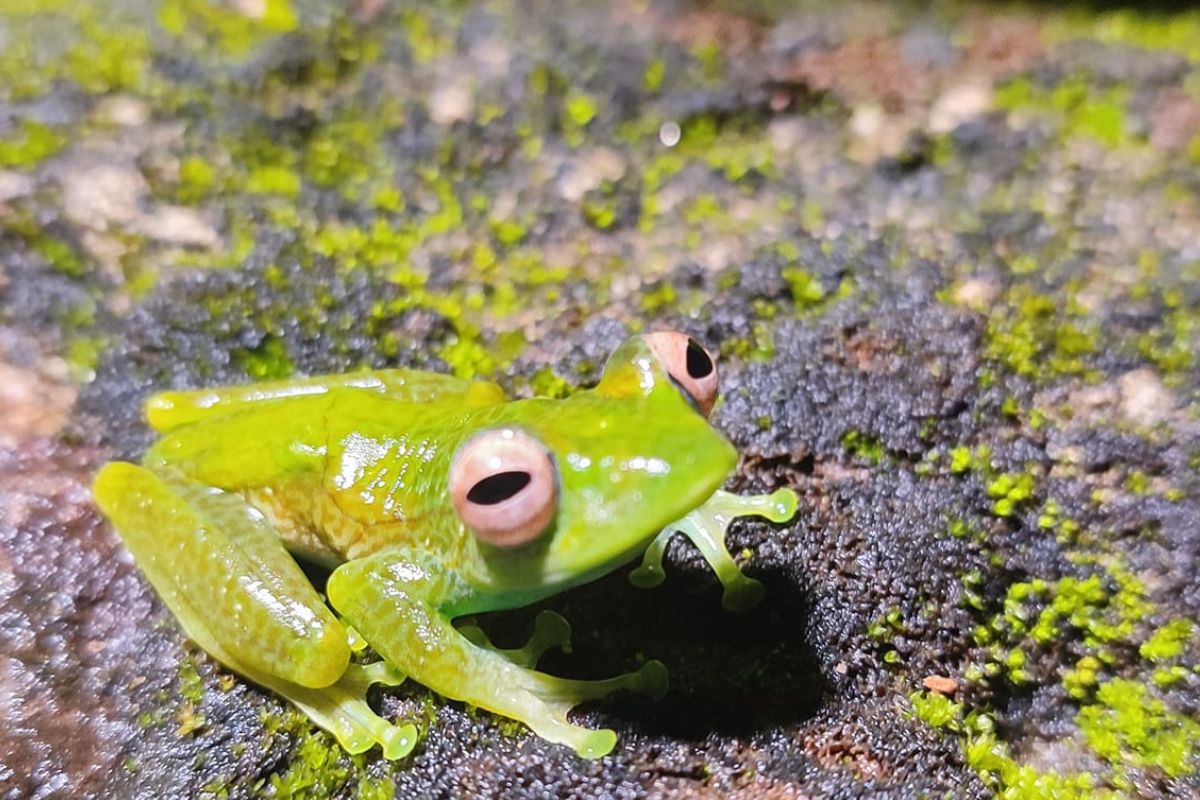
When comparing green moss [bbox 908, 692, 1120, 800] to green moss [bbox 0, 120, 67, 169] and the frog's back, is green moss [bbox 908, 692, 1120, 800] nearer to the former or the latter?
the frog's back

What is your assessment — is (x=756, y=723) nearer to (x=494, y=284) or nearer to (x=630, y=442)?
(x=630, y=442)

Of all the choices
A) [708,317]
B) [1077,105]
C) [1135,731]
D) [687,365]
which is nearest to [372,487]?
[687,365]

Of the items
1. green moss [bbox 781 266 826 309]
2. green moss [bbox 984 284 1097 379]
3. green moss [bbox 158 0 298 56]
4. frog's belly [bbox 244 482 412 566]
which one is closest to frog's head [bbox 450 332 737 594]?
frog's belly [bbox 244 482 412 566]

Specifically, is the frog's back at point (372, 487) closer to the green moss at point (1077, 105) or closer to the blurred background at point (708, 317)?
the blurred background at point (708, 317)

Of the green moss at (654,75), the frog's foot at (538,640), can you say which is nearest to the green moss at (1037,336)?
the frog's foot at (538,640)

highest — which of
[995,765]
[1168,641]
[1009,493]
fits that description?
[1009,493]

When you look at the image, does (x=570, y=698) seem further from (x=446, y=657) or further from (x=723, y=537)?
(x=723, y=537)
